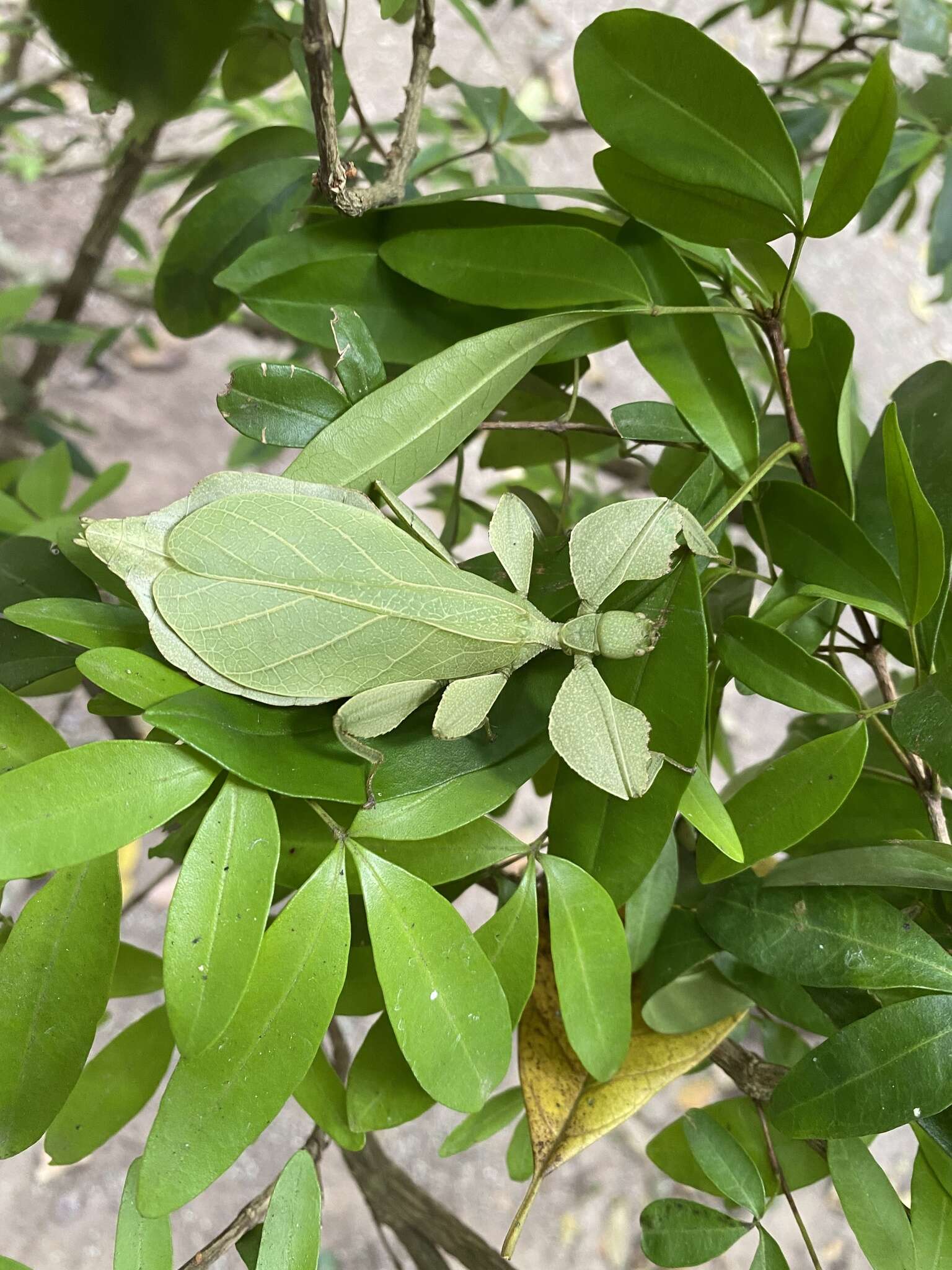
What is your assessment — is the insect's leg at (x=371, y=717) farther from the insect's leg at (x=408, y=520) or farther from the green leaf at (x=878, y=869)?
the green leaf at (x=878, y=869)

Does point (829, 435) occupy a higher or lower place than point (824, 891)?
higher

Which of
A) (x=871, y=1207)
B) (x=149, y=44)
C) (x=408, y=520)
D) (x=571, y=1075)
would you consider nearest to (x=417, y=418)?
(x=408, y=520)

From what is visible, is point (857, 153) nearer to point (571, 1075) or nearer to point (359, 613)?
point (359, 613)

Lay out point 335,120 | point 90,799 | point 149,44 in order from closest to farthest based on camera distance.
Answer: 1. point 149,44
2. point 90,799
3. point 335,120

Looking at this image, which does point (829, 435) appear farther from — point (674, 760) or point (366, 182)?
point (366, 182)

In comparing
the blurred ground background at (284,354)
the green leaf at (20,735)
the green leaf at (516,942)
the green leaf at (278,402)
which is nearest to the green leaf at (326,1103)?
the green leaf at (516,942)

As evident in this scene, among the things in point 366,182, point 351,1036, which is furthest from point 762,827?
point 351,1036
